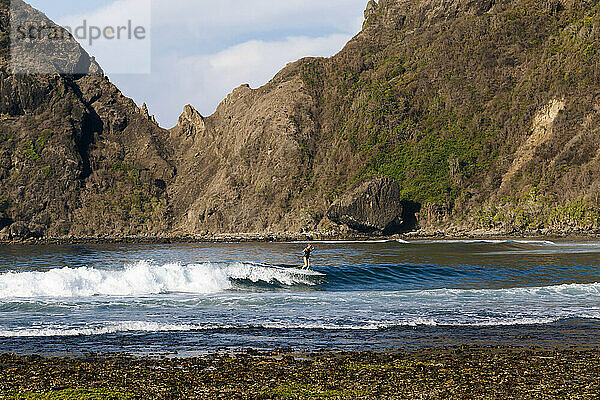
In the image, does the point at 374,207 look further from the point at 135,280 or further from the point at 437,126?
the point at 135,280

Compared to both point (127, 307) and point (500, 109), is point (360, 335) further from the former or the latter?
point (500, 109)

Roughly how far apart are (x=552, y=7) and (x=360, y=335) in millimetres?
141129

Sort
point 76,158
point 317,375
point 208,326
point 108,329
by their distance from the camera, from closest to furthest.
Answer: point 317,375, point 108,329, point 208,326, point 76,158

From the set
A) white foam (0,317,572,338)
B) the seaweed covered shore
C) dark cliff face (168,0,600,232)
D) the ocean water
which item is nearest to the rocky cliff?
dark cliff face (168,0,600,232)

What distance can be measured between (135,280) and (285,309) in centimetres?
1106

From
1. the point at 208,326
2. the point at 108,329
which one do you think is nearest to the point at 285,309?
the point at 208,326

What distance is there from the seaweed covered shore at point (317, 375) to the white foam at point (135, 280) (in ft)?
49.2

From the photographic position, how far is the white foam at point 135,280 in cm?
2967

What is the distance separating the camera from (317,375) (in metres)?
13.7

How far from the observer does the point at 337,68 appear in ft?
537

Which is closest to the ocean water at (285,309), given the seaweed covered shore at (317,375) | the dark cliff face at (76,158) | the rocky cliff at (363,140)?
the seaweed covered shore at (317,375)

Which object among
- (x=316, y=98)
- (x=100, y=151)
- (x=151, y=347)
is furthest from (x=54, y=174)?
(x=151, y=347)

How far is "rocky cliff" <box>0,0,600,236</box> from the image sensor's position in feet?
378

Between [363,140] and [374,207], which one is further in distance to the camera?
[363,140]
